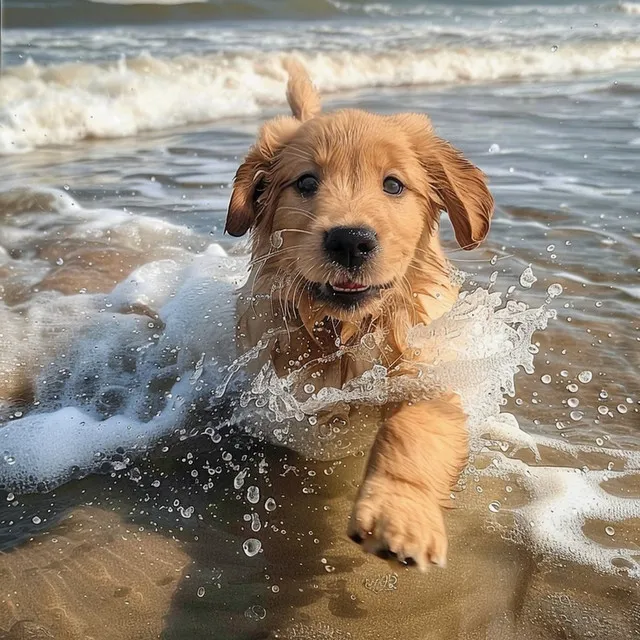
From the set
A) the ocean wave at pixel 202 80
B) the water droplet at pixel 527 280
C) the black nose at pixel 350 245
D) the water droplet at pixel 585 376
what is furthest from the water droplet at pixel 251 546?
the ocean wave at pixel 202 80

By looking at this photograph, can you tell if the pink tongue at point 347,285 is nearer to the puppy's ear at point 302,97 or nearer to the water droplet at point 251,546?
the water droplet at point 251,546

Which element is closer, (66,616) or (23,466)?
(66,616)

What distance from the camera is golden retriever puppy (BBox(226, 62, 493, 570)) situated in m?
2.13

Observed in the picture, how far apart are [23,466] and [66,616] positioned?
69cm

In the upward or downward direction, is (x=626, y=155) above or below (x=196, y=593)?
above

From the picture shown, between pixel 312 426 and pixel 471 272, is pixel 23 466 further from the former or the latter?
pixel 471 272

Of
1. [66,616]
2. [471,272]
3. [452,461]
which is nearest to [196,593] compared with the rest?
[66,616]

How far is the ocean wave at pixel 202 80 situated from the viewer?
7.50 meters

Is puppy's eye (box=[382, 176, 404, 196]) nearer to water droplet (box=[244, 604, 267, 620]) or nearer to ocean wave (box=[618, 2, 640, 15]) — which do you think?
water droplet (box=[244, 604, 267, 620])

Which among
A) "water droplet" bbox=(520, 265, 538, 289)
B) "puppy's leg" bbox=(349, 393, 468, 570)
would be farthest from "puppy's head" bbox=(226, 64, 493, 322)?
"water droplet" bbox=(520, 265, 538, 289)

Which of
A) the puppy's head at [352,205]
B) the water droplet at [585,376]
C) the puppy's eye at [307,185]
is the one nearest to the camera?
the puppy's head at [352,205]

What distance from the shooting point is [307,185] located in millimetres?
2498

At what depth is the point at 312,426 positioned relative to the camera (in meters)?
2.57

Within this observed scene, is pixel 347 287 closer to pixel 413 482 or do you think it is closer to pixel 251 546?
pixel 413 482
